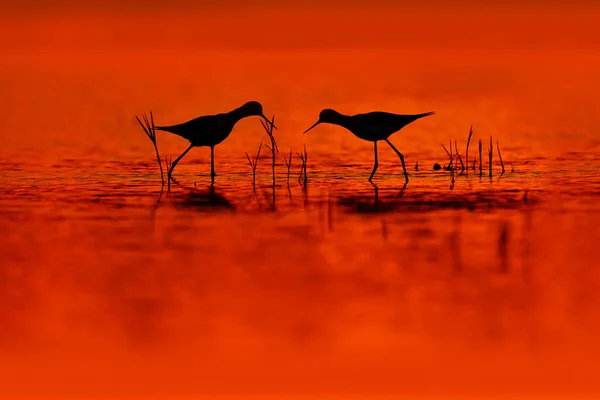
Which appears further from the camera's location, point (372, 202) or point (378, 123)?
point (378, 123)

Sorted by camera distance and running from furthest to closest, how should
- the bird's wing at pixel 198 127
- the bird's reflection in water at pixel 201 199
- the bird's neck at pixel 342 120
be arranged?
the bird's neck at pixel 342 120 → the bird's wing at pixel 198 127 → the bird's reflection in water at pixel 201 199

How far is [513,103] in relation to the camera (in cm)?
2964

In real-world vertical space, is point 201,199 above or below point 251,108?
below

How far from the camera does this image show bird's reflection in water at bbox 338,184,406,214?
13.7m

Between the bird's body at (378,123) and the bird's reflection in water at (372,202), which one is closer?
the bird's reflection in water at (372,202)

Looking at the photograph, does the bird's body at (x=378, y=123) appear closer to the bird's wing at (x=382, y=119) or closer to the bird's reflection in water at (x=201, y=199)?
the bird's wing at (x=382, y=119)

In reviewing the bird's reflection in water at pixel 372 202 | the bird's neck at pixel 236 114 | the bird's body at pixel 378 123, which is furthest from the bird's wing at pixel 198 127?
the bird's reflection in water at pixel 372 202

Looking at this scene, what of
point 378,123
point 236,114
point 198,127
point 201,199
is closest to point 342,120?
point 378,123

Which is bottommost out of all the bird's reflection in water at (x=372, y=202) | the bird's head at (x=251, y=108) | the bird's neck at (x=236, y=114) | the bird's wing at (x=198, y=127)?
the bird's reflection in water at (x=372, y=202)

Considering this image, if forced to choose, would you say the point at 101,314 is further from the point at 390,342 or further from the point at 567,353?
the point at 567,353

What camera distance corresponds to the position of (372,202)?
14.5m

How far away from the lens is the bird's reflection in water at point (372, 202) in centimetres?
1374

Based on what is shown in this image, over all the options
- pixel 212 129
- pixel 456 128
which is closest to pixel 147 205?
pixel 212 129

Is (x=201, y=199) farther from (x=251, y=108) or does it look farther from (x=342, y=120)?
(x=251, y=108)
